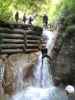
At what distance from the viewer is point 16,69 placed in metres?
13.9

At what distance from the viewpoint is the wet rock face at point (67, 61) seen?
49.7 ft

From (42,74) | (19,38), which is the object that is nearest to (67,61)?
(42,74)

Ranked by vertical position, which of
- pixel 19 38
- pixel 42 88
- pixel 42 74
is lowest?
pixel 42 88

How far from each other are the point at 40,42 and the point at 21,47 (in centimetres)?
176

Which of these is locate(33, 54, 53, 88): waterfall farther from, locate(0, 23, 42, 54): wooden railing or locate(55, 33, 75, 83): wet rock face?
locate(0, 23, 42, 54): wooden railing

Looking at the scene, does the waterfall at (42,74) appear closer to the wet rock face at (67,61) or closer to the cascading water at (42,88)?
the cascading water at (42,88)

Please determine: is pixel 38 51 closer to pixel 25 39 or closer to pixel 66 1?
pixel 25 39

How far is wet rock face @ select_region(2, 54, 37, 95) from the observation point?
13.2 meters

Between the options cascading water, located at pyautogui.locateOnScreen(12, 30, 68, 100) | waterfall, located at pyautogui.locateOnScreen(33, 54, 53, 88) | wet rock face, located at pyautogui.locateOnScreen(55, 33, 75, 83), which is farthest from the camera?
waterfall, located at pyautogui.locateOnScreen(33, 54, 53, 88)

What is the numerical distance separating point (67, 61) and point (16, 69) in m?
2.86

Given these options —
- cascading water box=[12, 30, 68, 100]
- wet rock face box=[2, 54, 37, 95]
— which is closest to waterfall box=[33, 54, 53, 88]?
cascading water box=[12, 30, 68, 100]

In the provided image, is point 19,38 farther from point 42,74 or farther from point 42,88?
point 42,88

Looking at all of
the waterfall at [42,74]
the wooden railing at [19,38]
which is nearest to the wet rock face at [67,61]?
the waterfall at [42,74]

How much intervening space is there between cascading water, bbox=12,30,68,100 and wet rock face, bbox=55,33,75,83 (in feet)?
2.09
